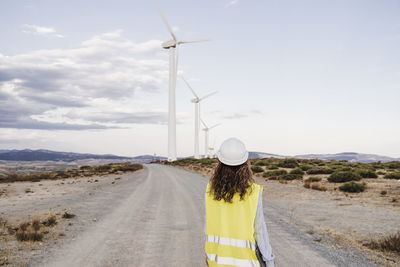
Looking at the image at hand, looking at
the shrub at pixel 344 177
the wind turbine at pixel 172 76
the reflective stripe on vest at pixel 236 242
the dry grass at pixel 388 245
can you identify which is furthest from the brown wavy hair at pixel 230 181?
the wind turbine at pixel 172 76

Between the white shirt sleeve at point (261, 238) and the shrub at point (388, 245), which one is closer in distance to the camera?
the white shirt sleeve at point (261, 238)

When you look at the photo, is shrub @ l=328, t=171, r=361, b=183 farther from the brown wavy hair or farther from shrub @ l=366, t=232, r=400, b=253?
the brown wavy hair

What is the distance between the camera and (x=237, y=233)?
2662mm

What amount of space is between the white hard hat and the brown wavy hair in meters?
0.12

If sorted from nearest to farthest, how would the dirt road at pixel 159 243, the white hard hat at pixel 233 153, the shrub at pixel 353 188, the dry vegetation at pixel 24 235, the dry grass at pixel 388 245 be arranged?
the white hard hat at pixel 233 153
the dirt road at pixel 159 243
the dry vegetation at pixel 24 235
the dry grass at pixel 388 245
the shrub at pixel 353 188

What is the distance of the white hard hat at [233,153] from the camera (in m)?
2.77

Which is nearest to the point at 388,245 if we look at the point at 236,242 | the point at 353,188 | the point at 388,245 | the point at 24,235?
the point at 388,245

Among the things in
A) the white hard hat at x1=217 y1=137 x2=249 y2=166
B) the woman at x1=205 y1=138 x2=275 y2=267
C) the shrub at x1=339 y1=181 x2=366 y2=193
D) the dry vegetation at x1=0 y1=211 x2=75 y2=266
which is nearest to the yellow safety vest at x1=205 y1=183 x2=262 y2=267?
the woman at x1=205 y1=138 x2=275 y2=267

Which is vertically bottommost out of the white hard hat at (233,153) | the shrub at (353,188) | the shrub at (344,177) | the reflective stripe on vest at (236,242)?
the shrub at (353,188)

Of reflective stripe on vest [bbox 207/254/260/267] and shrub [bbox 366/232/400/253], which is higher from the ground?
reflective stripe on vest [bbox 207/254/260/267]

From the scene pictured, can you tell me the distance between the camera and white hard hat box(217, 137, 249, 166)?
277 cm

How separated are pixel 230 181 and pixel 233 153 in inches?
10.0

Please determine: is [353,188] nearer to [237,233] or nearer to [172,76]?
[237,233]

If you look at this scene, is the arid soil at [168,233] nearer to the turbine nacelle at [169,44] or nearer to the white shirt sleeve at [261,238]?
the white shirt sleeve at [261,238]
